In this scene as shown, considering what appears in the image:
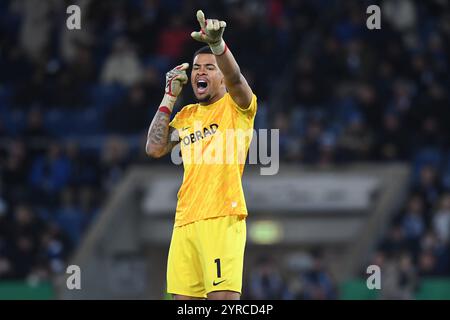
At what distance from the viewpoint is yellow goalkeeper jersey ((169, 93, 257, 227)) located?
743 cm

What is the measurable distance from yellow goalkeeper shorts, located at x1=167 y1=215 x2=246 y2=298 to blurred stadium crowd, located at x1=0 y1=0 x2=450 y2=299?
22.6ft

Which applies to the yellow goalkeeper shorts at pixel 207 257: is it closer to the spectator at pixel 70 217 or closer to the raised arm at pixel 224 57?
the raised arm at pixel 224 57

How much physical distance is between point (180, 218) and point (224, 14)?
36.7 feet

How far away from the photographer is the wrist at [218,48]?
7000mm

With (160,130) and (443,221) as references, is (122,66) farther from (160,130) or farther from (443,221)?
(160,130)

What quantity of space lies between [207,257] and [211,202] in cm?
35

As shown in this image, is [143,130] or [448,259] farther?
[143,130]

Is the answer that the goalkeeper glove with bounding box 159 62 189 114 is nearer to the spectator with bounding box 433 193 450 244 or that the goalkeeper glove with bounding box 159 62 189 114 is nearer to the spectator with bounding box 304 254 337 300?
the spectator with bounding box 304 254 337 300

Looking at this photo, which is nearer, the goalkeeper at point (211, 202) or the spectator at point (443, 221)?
the goalkeeper at point (211, 202)

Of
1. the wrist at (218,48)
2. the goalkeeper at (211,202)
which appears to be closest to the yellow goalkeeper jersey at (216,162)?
the goalkeeper at (211,202)

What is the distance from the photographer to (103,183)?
56.6 feet

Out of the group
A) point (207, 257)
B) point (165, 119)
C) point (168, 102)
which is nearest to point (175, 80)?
point (168, 102)
